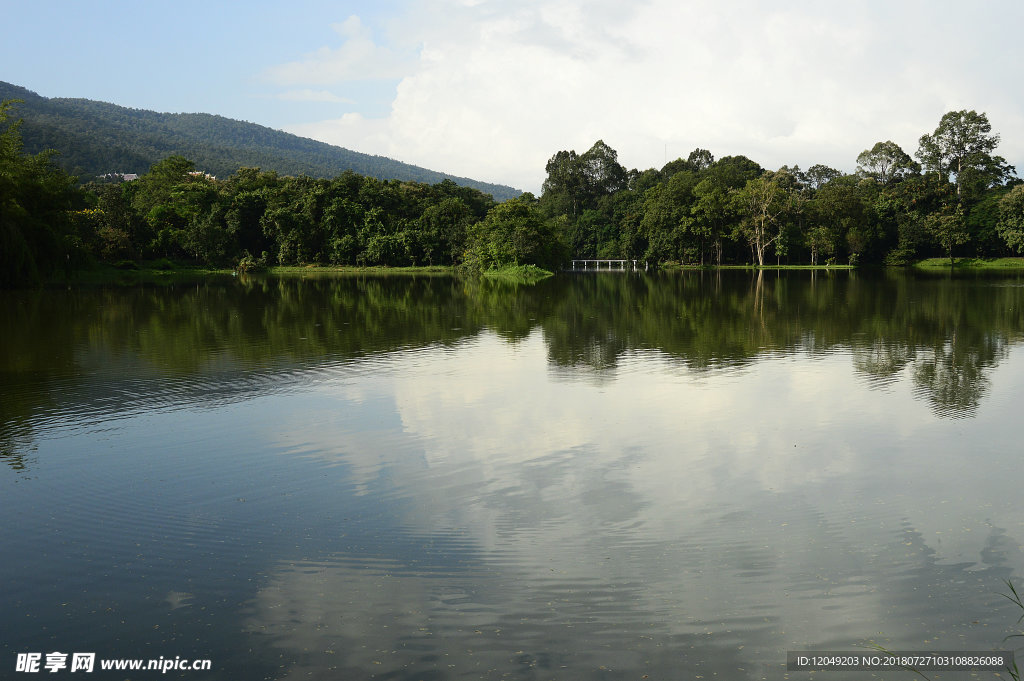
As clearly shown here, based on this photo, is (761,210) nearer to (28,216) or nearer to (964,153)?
(964,153)

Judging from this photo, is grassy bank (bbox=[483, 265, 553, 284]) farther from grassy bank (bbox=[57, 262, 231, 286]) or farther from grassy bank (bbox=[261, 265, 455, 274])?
grassy bank (bbox=[57, 262, 231, 286])

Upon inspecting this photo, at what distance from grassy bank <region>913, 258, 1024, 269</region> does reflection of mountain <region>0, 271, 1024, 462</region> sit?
121 feet

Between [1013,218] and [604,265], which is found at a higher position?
[1013,218]

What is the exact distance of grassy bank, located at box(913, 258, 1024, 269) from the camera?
69.0m

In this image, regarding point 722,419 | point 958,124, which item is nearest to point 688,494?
point 722,419

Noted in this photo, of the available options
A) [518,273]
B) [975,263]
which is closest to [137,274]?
[518,273]

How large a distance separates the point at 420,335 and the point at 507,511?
14896mm

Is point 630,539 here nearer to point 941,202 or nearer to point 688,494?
point 688,494

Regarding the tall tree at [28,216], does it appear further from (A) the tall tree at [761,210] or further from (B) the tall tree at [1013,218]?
(B) the tall tree at [1013,218]

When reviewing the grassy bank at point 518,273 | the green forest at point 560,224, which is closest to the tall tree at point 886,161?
the green forest at point 560,224

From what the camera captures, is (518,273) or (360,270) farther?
(360,270)

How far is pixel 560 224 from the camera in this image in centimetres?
9388

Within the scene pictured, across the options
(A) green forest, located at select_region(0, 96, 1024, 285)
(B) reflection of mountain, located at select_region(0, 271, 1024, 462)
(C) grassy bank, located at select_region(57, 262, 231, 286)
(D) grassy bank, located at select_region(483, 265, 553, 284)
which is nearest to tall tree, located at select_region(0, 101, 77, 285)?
(B) reflection of mountain, located at select_region(0, 271, 1024, 462)

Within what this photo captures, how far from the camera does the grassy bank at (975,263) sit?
226ft
